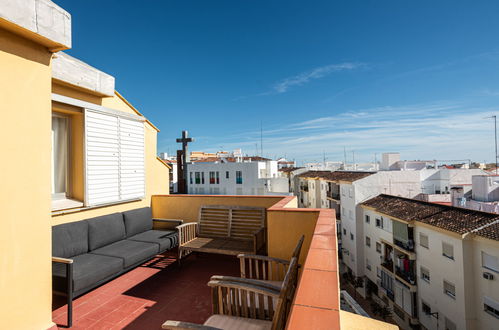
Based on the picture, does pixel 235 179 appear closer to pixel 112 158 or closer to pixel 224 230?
pixel 224 230

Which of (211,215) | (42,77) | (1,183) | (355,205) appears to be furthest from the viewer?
(355,205)

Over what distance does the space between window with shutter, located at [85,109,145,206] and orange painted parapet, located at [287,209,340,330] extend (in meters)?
3.79

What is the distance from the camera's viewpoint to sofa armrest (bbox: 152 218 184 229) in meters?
5.03

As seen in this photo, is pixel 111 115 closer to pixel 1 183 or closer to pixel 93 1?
pixel 1 183

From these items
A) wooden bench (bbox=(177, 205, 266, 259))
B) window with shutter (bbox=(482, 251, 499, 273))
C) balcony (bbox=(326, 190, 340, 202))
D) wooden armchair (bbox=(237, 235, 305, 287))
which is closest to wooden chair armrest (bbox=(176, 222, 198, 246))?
wooden bench (bbox=(177, 205, 266, 259))

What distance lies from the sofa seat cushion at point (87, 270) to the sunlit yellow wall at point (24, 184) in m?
0.59

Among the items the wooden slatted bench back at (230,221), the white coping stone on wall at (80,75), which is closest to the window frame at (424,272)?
the wooden slatted bench back at (230,221)

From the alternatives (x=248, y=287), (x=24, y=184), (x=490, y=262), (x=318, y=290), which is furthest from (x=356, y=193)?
(x=24, y=184)

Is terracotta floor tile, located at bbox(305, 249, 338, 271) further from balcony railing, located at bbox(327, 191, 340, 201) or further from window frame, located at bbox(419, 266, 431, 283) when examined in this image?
balcony railing, located at bbox(327, 191, 340, 201)

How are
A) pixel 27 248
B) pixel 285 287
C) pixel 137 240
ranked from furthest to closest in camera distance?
pixel 137 240 < pixel 27 248 < pixel 285 287

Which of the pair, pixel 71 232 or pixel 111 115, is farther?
pixel 111 115

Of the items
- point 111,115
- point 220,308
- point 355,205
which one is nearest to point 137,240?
point 111,115

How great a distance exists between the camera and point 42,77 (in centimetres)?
215

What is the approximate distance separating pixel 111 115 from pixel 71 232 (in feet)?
6.98
